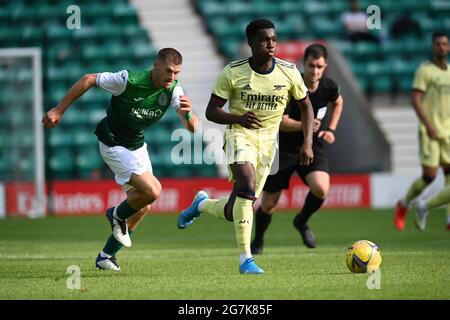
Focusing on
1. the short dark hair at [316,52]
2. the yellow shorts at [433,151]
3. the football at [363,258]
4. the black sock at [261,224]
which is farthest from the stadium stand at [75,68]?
the football at [363,258]

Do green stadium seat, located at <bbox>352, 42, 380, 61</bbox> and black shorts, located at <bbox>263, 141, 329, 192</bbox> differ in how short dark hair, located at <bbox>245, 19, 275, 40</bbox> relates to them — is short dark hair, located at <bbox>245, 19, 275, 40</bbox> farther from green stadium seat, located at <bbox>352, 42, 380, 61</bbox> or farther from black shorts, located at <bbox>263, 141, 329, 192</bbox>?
green stadium seat, located at <bbox>352, 42, 380, 61</bbox>

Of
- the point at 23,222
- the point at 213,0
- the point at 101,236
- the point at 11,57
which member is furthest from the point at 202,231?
the point at 213,0

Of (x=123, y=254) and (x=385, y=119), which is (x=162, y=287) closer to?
(x=123, y=254)

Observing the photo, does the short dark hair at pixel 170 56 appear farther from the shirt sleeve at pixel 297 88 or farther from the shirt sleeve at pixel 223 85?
the shirt sleeve at pixel 297 88

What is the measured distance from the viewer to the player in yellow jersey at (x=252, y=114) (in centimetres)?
828

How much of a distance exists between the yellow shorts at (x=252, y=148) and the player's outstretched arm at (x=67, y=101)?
1.29 m

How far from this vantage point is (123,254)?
11.2 m

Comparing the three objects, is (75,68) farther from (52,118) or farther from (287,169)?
(52,118)

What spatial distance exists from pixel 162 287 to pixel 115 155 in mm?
2057

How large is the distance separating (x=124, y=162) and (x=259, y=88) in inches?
60.9

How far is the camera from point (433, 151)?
1312 centimetres

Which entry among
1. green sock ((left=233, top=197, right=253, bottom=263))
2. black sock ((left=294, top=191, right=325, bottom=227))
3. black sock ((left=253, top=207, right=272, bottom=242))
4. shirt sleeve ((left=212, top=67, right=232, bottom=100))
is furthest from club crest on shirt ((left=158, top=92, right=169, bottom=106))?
black sock ((left=294, top=191, right=325, bottom=227))

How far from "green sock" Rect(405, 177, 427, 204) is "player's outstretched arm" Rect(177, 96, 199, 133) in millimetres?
5035

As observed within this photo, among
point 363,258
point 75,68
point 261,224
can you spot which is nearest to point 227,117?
point 363,258
